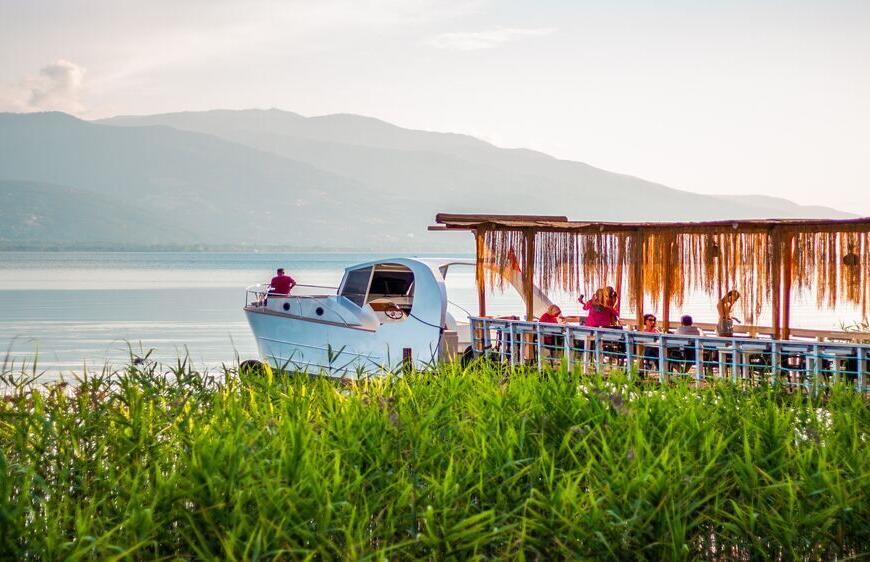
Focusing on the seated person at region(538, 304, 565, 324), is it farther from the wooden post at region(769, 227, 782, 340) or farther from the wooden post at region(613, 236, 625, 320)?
the wooden post at region(769, 227, 782, 340)

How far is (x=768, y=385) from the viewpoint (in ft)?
34.3

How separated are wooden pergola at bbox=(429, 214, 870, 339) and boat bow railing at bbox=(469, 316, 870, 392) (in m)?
1.00

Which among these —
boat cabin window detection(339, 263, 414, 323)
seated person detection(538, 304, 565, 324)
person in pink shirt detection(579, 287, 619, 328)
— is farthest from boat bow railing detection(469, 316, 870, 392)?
boat cabin window detection(339, 263, 414, 323)

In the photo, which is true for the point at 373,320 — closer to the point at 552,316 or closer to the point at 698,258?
the point at 552,316

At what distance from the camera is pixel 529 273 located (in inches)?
707

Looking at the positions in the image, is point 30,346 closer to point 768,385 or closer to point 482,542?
point 768,385

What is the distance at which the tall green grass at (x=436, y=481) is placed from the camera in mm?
6359

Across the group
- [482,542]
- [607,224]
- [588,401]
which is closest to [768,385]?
[588,401]

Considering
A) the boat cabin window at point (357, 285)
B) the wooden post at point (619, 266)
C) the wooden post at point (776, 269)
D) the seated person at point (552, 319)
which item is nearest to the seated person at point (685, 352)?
the wooden post at point (776, 269)

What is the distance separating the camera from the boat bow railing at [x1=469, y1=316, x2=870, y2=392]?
1250 cm

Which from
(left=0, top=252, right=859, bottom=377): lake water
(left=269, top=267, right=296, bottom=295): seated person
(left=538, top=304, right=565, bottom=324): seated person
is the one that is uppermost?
(left=269, top=267, right=296, bottom=295): seated person

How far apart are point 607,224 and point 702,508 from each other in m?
10.1

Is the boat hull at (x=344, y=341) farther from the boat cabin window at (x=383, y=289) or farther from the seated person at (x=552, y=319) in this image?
the seated person at (x=552, y=319)

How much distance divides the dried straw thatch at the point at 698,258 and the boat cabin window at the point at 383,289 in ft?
6.96
